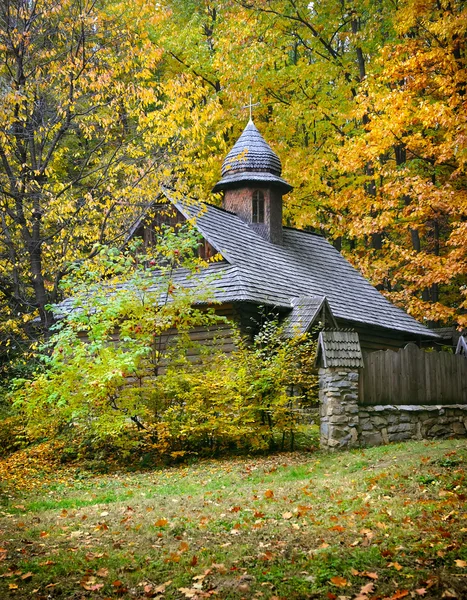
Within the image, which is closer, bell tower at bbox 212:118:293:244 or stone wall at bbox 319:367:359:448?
stone wall at bbox 319:367:359:448

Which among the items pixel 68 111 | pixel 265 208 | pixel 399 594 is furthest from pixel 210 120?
pixel 399 594

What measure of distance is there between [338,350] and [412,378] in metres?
2.51

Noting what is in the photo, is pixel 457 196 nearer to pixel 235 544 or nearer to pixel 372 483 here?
pixel 372 483

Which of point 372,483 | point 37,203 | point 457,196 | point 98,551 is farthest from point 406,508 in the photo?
point 457,196

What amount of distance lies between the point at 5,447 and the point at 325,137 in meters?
20.5

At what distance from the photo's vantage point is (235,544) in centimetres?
595

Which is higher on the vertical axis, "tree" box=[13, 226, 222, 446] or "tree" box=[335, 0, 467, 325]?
"tree" box=[335, 0, 467, 325]

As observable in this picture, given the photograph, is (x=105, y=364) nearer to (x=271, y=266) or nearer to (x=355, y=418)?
(x=355, y=418)

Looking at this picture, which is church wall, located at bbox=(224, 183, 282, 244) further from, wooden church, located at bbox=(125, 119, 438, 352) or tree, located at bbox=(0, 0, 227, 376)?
tree, located at bbox=(0, 0, 227, 376)

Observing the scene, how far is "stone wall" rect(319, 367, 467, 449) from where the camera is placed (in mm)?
12117

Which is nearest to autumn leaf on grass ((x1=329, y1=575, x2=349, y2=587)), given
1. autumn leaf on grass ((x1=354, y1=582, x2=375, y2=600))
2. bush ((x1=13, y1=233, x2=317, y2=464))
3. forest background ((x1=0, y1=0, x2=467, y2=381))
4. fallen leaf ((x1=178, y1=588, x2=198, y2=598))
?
autumn leaf on grass ((x1=354, y1=582, x2=375, y2=600))

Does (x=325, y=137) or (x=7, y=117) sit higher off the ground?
(x=325, y=137)

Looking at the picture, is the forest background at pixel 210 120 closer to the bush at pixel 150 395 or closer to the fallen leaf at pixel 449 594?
the bush at pixel 150 395

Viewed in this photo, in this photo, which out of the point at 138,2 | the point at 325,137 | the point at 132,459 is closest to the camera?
the point at 132,459
